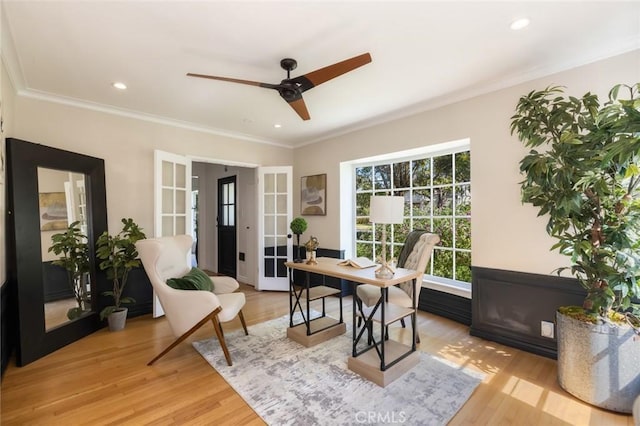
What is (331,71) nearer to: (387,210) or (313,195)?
(387,210)

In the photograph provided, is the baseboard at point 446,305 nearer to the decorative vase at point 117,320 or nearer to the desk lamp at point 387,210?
the desk lamp at point 387,210

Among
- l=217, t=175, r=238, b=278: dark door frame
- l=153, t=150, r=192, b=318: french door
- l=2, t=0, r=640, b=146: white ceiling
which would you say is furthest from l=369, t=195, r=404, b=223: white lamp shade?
l=217, t=175, r=238, b=278: dark door frame

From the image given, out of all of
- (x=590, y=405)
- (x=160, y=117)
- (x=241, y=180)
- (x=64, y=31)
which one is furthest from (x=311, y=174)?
(x=590, y=405)

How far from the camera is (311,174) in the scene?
485 cm

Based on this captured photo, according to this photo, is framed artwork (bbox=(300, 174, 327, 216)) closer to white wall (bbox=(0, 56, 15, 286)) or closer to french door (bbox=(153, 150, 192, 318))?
french door (bbox=(153, 150, 192, 318))

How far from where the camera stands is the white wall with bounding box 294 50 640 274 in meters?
2.30

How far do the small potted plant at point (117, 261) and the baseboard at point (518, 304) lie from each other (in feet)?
11.6

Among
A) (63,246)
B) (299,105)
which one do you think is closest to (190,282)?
(63,246)

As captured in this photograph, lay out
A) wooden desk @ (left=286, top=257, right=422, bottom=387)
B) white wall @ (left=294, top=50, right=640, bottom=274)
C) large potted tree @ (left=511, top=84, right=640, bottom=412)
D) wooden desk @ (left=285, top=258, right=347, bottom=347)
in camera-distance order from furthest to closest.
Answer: wooden desk @ (left=285, top=258, right=347, bottom=347)
white wall @ (left=294, top=50, right=640, bottom=274)
wooden desk @ (left=286, top=257, right=422, bottom=387)
large potted tree @ (left=511, top=84, right=640, bottom=412)

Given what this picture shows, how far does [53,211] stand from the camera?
2.67 meters

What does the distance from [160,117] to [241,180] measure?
1907mm

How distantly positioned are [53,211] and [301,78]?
2.56 m

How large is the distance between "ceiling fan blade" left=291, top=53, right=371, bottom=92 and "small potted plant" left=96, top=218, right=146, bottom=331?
2.43 meters

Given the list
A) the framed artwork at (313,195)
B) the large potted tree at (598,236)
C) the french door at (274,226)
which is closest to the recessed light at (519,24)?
the large potted tree at (598,236)
